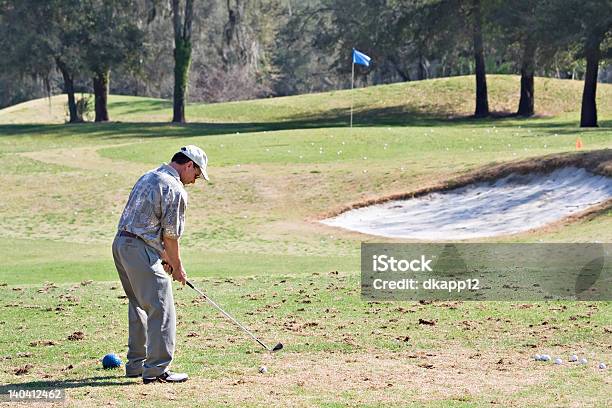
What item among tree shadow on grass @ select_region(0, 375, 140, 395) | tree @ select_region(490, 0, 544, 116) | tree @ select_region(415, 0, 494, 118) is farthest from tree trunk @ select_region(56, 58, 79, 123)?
tree shadow on grass @ select_region(0, 375, 140, 395)

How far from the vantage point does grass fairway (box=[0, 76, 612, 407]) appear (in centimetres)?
912

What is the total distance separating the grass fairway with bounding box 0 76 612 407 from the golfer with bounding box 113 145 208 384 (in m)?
0.35

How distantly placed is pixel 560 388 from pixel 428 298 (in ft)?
16.8

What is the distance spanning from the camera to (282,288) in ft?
49.9

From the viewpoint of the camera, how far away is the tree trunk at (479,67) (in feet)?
164

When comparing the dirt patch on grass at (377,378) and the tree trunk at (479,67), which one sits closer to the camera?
the dirt patch on grass at (377,378)

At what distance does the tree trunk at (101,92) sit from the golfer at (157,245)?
161ft

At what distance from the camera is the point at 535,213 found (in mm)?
24781

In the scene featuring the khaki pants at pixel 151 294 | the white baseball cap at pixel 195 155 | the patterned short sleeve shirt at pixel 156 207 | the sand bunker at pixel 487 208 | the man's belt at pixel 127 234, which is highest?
the white baseball cap at pixel 195 155

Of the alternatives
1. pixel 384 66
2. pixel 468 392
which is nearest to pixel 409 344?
pixel 468 392

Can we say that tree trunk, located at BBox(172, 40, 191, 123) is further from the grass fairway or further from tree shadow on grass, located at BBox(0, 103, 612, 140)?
the grass fairway

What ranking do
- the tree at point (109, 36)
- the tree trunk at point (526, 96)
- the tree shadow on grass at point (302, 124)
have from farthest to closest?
the tree at point (109, 36) → the tree trunk at point (526, 96) → the tree shadow on grass at point (302, 124)

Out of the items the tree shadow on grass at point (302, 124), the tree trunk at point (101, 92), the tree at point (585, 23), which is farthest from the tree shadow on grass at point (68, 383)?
the tree trunk at point (101, 92)

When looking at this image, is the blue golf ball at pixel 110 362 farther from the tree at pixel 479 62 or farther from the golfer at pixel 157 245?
the tree at pixel 479 62
